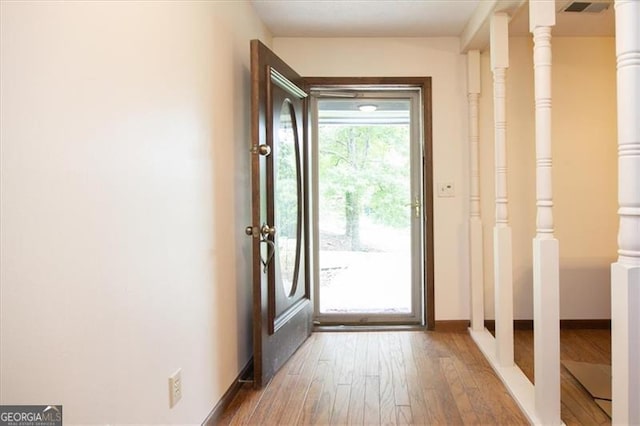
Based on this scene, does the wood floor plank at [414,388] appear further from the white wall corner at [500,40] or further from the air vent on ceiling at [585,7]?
the air vent on ceiling at [585,7]

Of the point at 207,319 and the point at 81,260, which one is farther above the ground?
the point at 81,260

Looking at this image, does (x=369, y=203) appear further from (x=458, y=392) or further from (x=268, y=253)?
(x=458, y=392)

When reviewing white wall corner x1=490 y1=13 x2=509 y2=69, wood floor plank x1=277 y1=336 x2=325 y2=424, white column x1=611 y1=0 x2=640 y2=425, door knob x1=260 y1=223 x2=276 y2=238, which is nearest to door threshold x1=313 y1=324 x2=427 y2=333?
wood floor plank x1=277 y1=336 x2=325 y2=424

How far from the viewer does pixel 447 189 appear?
9.53ft

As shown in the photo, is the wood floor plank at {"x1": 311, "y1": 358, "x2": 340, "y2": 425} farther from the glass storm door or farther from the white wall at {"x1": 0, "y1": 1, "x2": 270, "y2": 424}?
the glass storm door

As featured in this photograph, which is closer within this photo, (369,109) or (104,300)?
(104,300)

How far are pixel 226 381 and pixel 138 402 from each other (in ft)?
2.47

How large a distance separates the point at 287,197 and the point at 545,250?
151cm

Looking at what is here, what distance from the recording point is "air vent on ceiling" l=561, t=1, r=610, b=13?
7.77ft

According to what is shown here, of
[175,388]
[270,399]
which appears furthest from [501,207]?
[175,388]

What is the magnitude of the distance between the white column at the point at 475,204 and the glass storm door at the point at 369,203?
0.41 metres

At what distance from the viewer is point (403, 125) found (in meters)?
3.14

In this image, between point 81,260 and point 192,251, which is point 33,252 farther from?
point 192,251

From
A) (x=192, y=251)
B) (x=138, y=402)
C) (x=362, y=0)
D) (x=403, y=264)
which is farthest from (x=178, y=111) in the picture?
(x=403, y=264)
